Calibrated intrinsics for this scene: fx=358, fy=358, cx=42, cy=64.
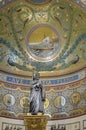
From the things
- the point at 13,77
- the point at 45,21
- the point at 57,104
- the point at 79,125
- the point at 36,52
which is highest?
the point at 45,21

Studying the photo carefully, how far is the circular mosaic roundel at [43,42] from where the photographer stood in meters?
18.9

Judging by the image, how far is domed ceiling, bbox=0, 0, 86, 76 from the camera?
59.4ft

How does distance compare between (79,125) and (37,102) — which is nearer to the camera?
(37,102)

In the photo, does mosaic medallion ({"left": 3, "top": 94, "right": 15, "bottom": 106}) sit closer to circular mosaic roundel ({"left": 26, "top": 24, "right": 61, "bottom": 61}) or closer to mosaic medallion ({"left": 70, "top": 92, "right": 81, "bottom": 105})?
circular mosaic roundel ({"left": 26, "top": 24, "right": 61, "bottom": 61})

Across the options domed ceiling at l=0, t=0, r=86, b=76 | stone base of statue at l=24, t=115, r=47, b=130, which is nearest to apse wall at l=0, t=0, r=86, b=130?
domed ceiling at l=0, t=0, r=86, b=76

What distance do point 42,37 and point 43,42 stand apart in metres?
0.27

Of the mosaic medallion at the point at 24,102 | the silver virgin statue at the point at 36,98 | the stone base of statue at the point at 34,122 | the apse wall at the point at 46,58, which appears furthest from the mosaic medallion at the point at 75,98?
the stone base of statue at the point at 34,122

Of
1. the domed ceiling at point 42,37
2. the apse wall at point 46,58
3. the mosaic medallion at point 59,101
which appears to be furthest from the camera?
the domed ceiling at point 42,37

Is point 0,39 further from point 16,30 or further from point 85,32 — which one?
point 85,32

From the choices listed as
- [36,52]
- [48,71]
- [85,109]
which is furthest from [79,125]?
[36,52]

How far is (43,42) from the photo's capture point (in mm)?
19078

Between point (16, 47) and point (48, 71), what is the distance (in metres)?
2.10

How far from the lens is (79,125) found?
16.9 metres

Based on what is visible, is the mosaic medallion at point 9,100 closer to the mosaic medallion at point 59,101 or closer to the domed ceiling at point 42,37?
the domed ceiling at point 42,37
